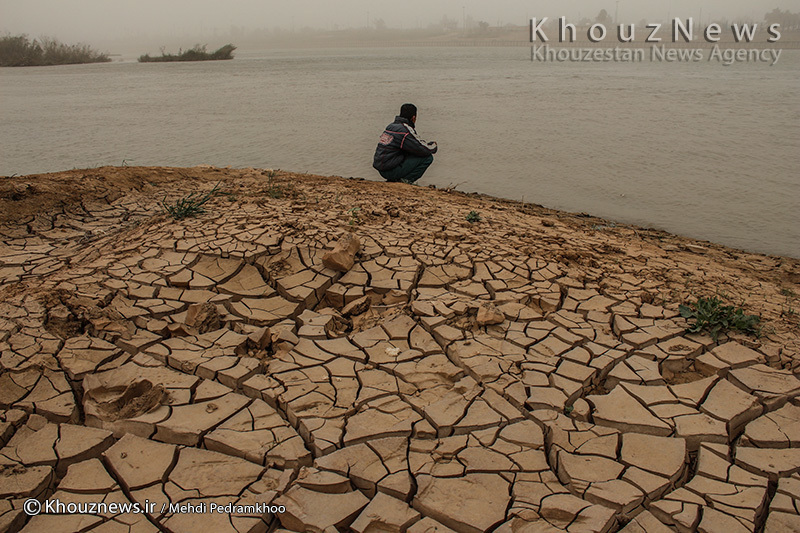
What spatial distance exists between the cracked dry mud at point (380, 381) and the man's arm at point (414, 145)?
2.57 metres

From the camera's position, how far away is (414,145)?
7.31 m

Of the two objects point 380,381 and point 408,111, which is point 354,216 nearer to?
point 380,381

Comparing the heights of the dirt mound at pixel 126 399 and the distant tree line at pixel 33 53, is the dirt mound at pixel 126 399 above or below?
below

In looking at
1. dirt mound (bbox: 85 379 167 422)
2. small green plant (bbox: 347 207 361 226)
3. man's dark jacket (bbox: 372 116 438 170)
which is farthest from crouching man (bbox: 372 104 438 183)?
dirt mound (bbox: 85 379 167 422)

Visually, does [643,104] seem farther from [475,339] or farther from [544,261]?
[475,339]

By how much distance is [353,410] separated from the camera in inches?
108

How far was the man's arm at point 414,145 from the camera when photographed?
7.24 meters

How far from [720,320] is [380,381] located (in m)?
2.23

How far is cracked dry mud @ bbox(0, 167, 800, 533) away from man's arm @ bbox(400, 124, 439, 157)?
2575 millimetres

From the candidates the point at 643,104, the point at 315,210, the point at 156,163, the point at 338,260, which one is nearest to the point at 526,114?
the point at 643,104

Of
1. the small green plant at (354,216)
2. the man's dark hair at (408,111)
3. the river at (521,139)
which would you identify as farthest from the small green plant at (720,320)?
the man's dark hair at (408,111)

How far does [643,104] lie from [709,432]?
16.5 meters

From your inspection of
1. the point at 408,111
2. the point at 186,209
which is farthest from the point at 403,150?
the point at 186,209

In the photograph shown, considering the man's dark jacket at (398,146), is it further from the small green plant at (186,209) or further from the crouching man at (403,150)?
the small green plant at (186,209)
